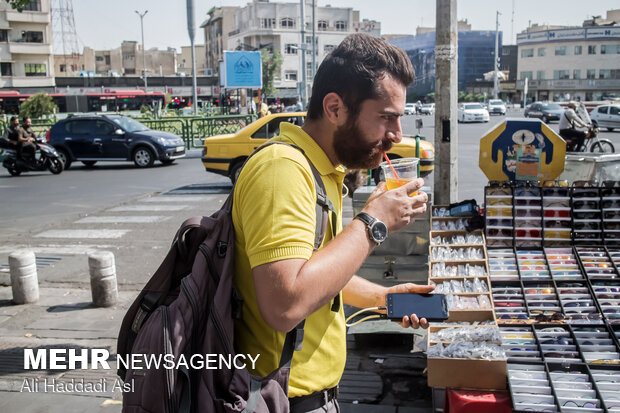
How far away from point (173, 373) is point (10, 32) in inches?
3243

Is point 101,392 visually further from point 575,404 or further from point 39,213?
point 39,213

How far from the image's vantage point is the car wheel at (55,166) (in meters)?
17.4

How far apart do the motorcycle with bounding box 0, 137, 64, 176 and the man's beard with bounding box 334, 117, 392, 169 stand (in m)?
17.5

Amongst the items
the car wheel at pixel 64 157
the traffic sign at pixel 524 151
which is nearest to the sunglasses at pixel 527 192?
the traffic sign at pixel 524 151

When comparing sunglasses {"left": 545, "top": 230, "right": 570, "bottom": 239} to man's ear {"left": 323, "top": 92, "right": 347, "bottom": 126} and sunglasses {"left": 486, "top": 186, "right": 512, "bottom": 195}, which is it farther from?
man's ear {"left": 323, "top": 92, "right": 347, "bottom": 126}

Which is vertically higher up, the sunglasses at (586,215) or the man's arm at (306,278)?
the man's arm at (306,278)

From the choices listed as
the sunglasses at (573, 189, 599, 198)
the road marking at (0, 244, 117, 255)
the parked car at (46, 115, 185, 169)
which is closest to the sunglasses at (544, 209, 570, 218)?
the sunglasses at (573, 189, 599, 198)

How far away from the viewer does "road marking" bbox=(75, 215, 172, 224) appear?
34.1 feet

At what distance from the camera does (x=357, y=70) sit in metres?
1.66

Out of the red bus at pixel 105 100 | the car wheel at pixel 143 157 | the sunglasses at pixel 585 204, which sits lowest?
the car wheel at pixel 143 157

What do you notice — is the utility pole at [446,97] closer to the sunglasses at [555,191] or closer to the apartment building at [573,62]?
the sunglasses at [555,191]

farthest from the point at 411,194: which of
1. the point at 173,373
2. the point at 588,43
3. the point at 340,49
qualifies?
the point at 588,43

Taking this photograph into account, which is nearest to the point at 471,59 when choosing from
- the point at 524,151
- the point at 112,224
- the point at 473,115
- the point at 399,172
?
the point at 473,115

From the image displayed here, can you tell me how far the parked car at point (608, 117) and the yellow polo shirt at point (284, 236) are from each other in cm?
2894
